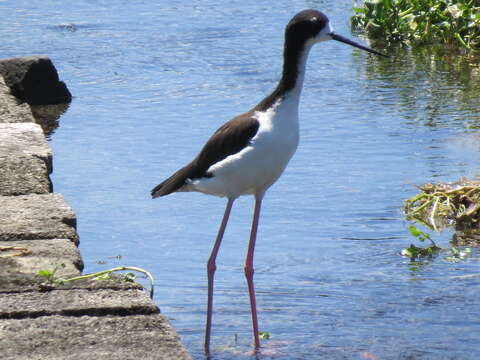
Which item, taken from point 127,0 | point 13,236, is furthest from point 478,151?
point 127,0

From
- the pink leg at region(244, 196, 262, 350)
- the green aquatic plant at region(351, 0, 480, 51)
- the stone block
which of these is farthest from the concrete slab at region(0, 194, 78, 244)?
the green aquatic plant at region(351, 0, 480, 51)

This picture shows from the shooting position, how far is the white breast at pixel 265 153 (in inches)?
182

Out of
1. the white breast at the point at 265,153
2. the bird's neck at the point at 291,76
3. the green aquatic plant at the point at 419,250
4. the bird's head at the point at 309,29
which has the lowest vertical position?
the green aquatic plant at the point at 419,250

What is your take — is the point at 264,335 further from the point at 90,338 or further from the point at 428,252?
the point at 90,338

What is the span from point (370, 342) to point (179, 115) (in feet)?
13.3

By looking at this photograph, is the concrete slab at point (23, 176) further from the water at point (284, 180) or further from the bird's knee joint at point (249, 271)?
the bird's knee joint at point (249, 271)

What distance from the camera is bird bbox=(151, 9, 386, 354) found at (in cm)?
464

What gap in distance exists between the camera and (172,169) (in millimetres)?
7023

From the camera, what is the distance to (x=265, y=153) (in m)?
4.63

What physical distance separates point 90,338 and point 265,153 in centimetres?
140

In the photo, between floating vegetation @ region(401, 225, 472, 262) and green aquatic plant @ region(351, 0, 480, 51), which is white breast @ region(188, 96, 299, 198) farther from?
green aquatic plant @ region(351, 0, 480, 51)

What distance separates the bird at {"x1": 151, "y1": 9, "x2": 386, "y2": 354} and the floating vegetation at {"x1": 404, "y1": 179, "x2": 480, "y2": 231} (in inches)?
63.4

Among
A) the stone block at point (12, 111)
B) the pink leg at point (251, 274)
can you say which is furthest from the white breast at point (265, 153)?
the stone block at point (12, 111)

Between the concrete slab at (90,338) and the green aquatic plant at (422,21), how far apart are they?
7.35 meters
